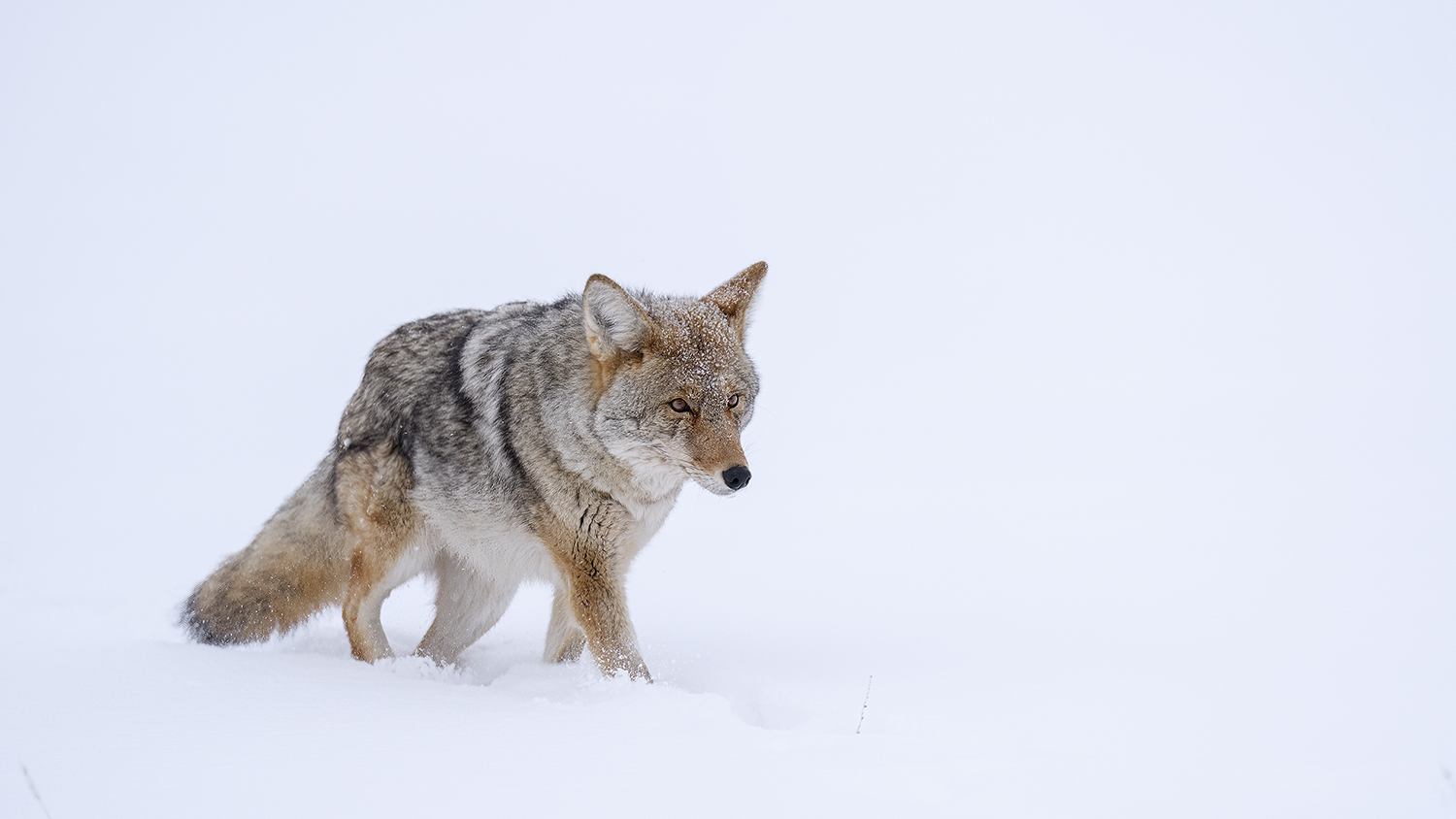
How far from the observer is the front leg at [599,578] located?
13.8 feet

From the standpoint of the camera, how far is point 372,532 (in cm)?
460

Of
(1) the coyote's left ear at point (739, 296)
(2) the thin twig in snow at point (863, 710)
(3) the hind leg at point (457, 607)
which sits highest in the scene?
(1) the coyote's left ear at point (739, 296)

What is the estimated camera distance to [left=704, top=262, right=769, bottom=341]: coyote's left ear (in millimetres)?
4730

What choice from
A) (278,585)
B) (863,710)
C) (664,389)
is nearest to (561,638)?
(278,585)

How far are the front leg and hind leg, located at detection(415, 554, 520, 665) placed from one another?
2.97 ft

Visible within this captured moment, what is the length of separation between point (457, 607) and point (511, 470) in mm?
1183

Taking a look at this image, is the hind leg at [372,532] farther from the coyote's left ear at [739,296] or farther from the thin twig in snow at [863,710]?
the thin twig in snow at [863,710]

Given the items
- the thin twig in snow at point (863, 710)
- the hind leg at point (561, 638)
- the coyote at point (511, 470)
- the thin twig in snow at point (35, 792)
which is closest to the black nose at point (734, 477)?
the coyote at point (511, 470)

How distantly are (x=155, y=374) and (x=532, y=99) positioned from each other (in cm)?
15136

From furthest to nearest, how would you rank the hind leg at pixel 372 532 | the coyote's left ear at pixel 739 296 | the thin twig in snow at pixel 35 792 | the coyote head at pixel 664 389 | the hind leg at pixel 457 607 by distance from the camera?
the hind leg at pixel 457 607
the coyote's left ear at pixel 739 296
the hind leg at pixel 372 532
the coyote head at pixel 664 389
the thin twig in snow at pixel 35 792

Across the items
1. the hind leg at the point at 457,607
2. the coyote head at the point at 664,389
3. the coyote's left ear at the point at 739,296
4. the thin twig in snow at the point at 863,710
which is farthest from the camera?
the hind leg at the point at 457,607

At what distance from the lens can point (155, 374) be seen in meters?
17.6

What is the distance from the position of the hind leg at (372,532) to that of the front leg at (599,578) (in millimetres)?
875

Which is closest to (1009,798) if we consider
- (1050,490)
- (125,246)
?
(1050,490)
